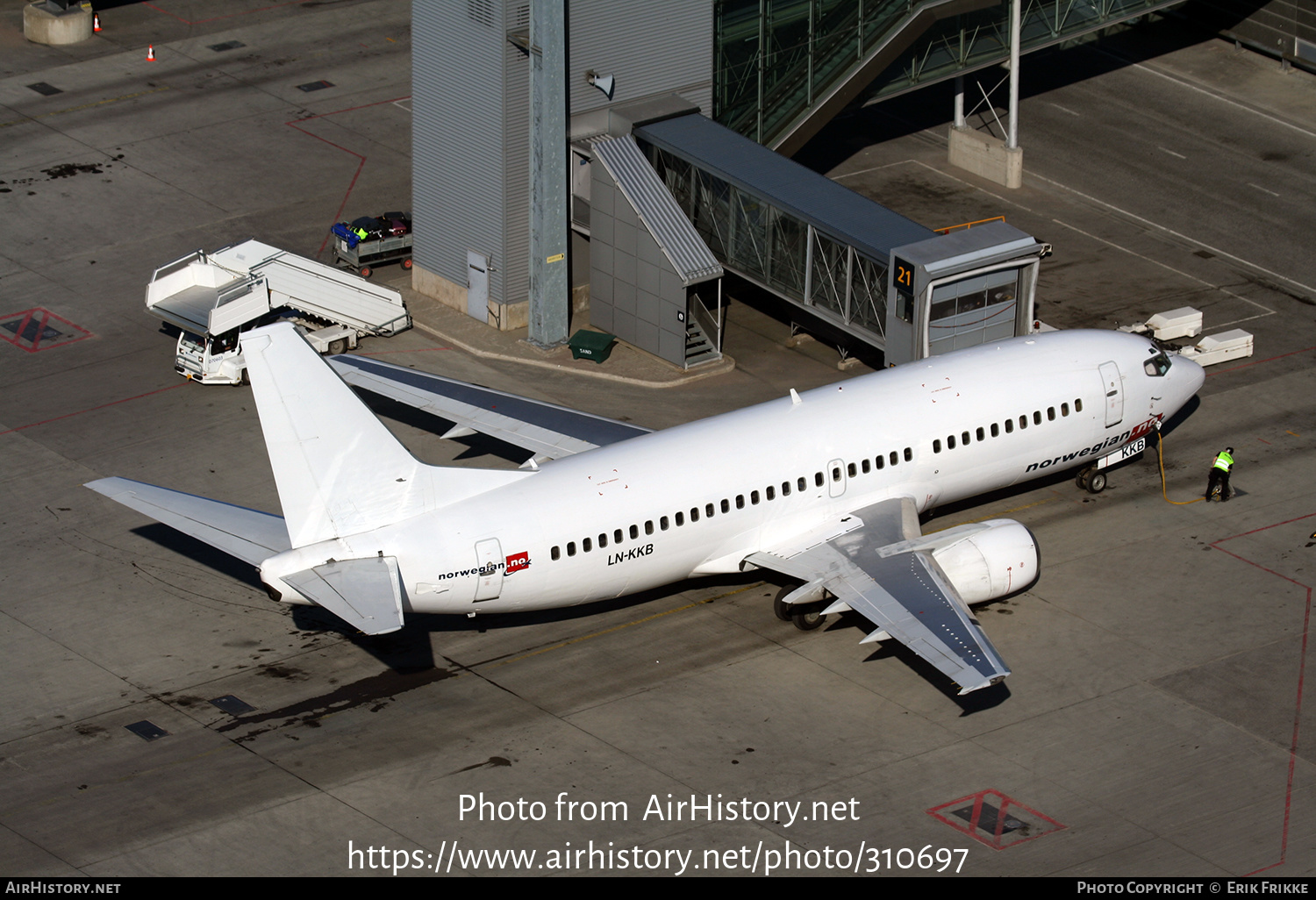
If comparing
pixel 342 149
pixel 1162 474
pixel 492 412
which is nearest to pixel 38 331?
pixel 342 149

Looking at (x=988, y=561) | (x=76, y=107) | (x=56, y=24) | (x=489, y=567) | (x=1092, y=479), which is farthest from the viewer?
(x=56, y=24)

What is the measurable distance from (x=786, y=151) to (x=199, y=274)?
23.3 metres

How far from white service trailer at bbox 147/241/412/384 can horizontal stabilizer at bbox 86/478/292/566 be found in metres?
16.6

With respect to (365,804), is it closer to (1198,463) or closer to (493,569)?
(493,569)

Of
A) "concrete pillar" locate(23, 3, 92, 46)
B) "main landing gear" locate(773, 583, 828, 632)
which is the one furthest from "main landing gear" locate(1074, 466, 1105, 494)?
"concrete pillar" locate(23, 3, 92, 46)

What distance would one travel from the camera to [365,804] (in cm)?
4219

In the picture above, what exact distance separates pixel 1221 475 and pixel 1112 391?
4.22 meters

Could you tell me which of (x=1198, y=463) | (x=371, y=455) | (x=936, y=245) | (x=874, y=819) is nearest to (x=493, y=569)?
(x=371, y=455)

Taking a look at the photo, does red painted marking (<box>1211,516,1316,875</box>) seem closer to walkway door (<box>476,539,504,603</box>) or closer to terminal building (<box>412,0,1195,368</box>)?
terminal building (<box>412,0,1195,368</box>)

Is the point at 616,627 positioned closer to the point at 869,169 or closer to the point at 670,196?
the point at 670,196

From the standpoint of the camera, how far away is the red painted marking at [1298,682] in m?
40.7

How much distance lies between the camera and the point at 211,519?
45.2 metres

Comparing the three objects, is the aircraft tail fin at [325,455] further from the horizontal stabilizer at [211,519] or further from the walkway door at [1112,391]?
the walkway door at [1112,391]

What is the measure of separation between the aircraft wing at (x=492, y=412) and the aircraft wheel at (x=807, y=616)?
7.29 m
